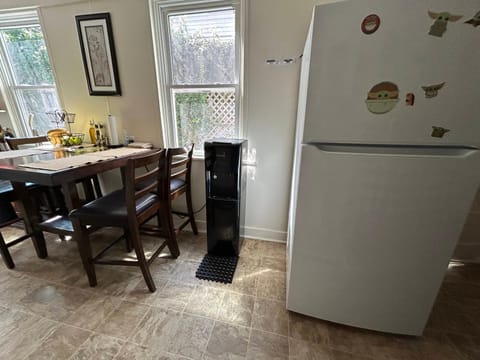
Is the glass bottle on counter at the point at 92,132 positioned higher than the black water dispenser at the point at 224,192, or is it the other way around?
the glass bottle on counter at the point at 92,132

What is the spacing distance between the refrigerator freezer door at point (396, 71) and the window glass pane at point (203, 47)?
42.0 inches

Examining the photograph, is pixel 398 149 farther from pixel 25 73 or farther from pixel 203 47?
pixel 25 73

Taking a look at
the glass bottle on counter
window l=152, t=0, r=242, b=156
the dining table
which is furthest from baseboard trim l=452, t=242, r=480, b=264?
the glass bottle on counter

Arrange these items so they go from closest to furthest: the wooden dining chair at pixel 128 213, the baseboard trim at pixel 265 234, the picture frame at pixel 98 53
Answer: the wooden dining chair at pixel 128 213 < the picture frame at pixel 98 53 < the baseboard trim at pixel 265 234

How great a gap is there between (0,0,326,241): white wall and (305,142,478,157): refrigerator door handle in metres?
0.77

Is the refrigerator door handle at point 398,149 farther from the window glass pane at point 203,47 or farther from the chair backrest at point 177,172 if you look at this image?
the window glass pane at point 203,47

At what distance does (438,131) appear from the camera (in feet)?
2.45

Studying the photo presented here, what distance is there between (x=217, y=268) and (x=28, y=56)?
304cm

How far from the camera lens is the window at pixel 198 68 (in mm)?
1579

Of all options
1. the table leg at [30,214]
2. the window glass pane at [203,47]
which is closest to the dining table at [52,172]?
the table leg at [30,214]

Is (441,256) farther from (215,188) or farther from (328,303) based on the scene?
(215,188)

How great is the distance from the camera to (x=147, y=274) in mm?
1270

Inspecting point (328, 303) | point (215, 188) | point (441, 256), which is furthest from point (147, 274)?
point (441, 256)

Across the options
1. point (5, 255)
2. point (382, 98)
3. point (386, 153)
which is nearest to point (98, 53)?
point (5, 255)
